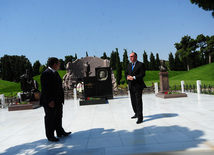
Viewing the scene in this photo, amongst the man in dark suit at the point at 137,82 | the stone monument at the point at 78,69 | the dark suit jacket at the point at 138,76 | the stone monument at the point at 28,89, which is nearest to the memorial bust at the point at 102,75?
the stone monument at the point at 28,89

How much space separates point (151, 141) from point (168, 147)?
442mm

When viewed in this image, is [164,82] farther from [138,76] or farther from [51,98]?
[51,98]

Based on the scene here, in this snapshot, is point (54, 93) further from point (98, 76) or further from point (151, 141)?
point (98, 76)

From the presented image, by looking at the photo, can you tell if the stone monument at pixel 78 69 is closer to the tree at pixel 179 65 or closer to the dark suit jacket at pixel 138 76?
the dark suit jacket at pixel 138 76

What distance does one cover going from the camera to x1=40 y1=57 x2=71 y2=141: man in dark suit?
147 inches

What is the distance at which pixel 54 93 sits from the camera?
3.87 metres

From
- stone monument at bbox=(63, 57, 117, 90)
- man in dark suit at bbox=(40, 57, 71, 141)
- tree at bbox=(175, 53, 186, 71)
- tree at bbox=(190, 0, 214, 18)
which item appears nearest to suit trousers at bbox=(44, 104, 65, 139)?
man in dark suit at bbox=(40, 57, 71, 141)

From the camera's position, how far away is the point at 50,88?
12.4ft

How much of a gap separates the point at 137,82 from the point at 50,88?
103 inches

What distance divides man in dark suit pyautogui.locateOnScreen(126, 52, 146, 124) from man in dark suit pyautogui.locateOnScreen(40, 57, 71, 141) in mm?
2233

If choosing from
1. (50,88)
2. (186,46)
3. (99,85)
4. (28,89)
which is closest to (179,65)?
(186,46)

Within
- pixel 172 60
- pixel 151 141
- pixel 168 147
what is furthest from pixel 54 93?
pixel 172 60

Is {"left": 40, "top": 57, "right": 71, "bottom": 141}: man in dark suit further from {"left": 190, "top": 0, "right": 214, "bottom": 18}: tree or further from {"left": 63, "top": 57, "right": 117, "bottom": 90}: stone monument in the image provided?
{"left": 63, "top": 57, "right": 117, "bottom": 90}: stone monument

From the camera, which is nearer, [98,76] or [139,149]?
[139,149]
